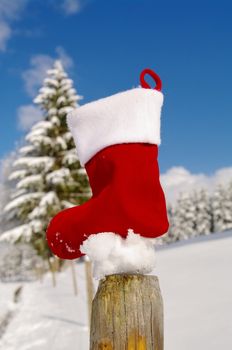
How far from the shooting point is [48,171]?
902 inches

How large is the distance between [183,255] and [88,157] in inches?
477

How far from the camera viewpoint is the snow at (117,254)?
7.96ft

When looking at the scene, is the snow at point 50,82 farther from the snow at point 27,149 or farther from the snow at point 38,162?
the snow at point 38,162

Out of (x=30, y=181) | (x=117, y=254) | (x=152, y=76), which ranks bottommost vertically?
(x=117, y=254)

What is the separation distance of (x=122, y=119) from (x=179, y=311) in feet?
19.7

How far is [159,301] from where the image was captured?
2.39m

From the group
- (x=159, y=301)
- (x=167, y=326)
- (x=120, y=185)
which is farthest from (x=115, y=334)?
(x=167, y=326)

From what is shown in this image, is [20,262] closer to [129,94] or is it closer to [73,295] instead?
[73,295]

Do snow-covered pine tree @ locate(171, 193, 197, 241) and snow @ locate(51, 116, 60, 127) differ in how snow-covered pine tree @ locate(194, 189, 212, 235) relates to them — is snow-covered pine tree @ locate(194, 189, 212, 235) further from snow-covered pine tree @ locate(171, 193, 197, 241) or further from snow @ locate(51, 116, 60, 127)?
snow @ locate(51, 116, 60, 127)

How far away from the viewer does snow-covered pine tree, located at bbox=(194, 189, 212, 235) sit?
5031 cm

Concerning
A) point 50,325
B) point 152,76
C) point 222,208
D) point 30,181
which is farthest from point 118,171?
point 222,208

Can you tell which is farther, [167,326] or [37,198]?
[37,198]

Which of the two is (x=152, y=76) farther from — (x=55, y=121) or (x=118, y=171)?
(x=55, y=121)

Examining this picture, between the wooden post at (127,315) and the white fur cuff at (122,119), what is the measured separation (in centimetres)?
79
